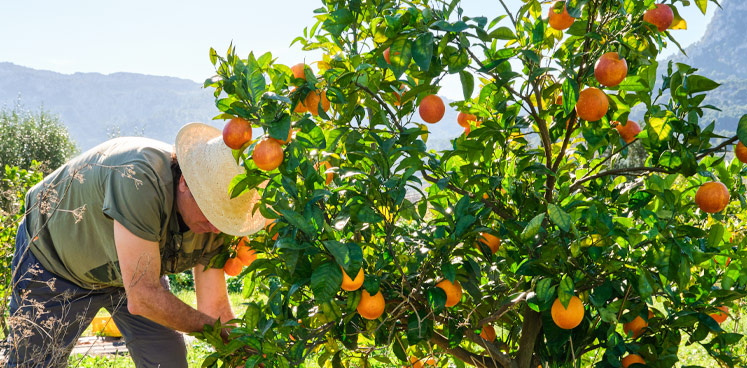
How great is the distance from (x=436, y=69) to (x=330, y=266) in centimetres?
53

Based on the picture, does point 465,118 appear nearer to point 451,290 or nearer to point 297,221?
point 451,290

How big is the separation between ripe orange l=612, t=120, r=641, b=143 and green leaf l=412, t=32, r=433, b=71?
0.74 m

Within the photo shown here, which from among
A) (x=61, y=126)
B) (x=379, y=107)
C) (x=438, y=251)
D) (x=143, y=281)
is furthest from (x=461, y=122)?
(x=61, y=126)

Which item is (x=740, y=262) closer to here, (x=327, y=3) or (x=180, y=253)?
(x=327, y=3)

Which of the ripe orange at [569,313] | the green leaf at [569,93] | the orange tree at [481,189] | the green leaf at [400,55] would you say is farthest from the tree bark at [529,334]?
the green leaf at [400,55]

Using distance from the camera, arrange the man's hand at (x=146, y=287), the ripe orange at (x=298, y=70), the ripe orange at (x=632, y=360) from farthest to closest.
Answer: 1. the man's hand at (x=146, y=287)
2. the ripe orange at (x=632, y=360)
3. the ripe orange at (x=298, y=70)

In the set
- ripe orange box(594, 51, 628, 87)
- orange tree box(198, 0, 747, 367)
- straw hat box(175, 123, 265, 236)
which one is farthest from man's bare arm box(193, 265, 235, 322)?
ripe orange box(594, 51, 628, 87)

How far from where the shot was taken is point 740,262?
5.16 feet

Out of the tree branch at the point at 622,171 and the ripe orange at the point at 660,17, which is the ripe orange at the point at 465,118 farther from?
the ripe orange at the point at 660,17

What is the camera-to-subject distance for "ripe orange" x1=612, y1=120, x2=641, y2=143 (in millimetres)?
1658

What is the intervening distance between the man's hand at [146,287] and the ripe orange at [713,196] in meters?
1.58

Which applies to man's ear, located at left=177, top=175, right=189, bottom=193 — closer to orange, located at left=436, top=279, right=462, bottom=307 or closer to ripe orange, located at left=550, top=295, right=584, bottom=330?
orange, located at left=436, top=279, right=462, bottom=307

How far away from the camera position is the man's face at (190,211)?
215 cm

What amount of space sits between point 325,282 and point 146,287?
0.98m
